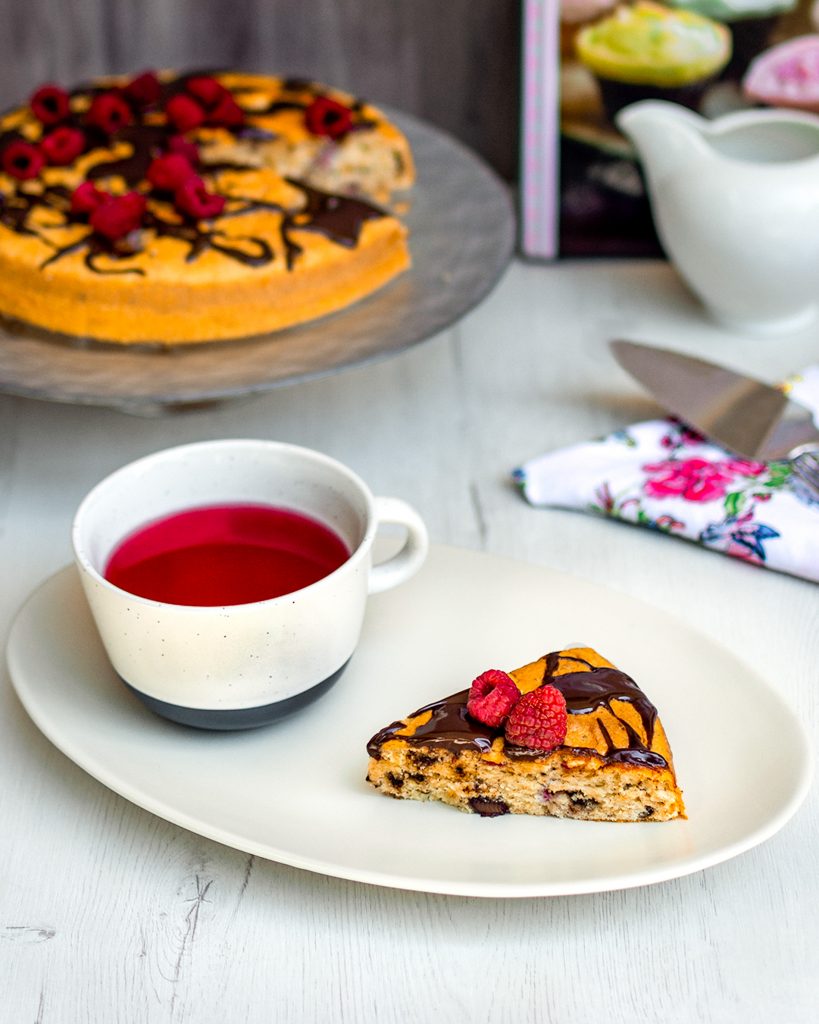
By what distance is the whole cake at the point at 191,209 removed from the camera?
3.85 ft

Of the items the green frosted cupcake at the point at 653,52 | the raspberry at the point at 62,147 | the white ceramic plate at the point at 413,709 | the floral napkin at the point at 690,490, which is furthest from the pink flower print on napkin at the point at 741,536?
the raspberry at the point at 62,147

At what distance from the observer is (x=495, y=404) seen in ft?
4.56

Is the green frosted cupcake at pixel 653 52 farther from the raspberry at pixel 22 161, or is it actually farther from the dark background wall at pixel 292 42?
the raspberry at pixel 22 161

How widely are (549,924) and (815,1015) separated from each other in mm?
159

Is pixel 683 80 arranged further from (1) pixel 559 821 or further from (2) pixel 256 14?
(1) pixel 559 821

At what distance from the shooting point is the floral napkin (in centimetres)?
110

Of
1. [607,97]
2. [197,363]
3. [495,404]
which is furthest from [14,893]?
[607,97]

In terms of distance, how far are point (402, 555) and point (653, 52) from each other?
2.83 ft

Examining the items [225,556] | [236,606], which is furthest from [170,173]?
[236,606]

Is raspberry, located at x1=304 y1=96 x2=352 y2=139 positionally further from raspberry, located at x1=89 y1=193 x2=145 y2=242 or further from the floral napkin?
the floral napkin

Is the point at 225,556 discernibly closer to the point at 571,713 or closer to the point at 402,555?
the point at 402,555

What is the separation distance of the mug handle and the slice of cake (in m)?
0.12

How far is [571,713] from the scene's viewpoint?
81 cm

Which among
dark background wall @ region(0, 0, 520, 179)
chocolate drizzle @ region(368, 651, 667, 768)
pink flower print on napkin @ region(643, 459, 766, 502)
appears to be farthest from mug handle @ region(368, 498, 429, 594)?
dark background wall @ region(0, 0, 520, 179)
